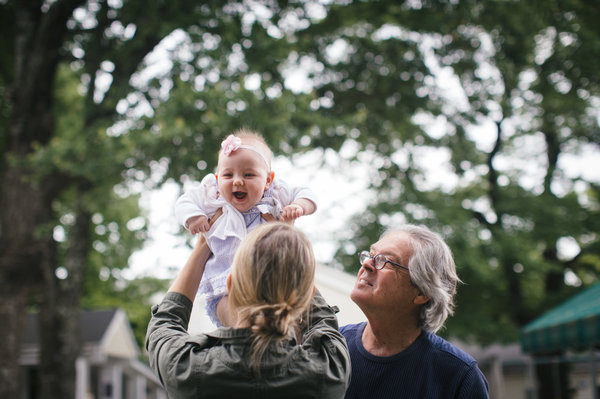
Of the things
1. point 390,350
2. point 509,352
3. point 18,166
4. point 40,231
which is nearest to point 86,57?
point 18,166

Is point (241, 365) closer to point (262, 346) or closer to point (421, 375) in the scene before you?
point (262, 346)

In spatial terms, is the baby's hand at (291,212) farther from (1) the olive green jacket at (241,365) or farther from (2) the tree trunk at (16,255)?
(2) the tree trunk at (16,255)

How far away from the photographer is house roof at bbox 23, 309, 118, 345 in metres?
19.3

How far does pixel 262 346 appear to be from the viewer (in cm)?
155

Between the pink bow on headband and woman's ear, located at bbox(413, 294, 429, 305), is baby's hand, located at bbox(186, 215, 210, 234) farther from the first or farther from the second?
woman's ear, located at bbox(413, 294, 429, 305)

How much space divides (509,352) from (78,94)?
2522 cm

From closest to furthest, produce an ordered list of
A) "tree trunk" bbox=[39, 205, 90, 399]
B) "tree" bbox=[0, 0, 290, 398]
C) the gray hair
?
the gray hair < "tree" bbox=[0, 0, 290, 398] < "tree trunk" bbox=[39, 205, 90, 399]

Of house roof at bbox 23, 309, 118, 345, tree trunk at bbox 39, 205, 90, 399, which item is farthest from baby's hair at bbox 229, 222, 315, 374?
house roof at bbox 23, 309, 118, 345

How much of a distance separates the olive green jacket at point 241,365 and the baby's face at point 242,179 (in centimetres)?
60

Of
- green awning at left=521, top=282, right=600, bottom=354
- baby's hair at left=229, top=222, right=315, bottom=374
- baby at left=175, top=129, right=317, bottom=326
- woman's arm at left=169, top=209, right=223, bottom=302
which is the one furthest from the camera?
green awning at left=521, top=282, right=600, bottom=354

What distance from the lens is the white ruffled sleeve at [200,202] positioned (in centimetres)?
212

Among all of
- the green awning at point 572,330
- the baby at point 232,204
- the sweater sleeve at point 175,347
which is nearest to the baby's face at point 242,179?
the baby at point 232,204

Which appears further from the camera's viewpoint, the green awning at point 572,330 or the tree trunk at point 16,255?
the tree trunk at point 16,255

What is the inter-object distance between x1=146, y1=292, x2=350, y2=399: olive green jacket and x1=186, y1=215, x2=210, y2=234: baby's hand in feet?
1.61
